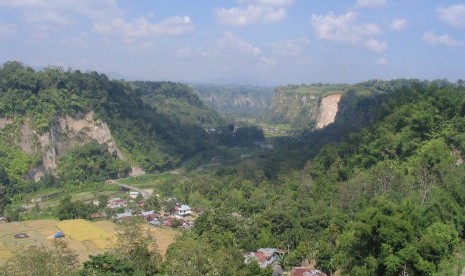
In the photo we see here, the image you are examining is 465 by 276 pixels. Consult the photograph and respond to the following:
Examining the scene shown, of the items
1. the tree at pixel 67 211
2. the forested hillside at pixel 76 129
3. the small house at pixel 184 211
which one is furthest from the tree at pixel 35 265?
the forested hillside at pixel 76 129

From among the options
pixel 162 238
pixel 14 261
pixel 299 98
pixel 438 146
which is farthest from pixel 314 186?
pixel 299 98

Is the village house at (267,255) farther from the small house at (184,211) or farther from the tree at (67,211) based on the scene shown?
the tree at (67,211)

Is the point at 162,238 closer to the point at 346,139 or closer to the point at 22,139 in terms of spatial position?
the point at 346,139

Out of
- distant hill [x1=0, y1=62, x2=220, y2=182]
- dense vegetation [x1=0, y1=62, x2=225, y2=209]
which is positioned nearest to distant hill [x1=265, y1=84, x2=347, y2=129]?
dense vegetation [x1=0, y1=62, x2=225, y2=209]

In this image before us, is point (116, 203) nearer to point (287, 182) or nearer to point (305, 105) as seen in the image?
point (287, 182)

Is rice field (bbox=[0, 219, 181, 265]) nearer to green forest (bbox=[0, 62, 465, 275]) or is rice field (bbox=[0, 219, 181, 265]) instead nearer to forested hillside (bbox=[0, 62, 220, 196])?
green forest (bbox=[0, 62, 465, 275])

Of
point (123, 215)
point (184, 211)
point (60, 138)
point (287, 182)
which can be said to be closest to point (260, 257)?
point (287, 182)
